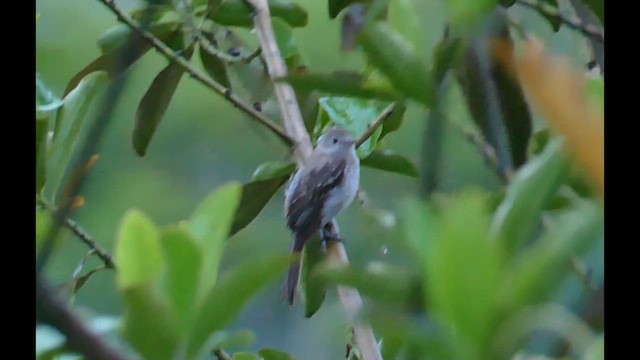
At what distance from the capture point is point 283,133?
67cm

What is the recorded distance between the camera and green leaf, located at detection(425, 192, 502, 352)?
0.31 meters

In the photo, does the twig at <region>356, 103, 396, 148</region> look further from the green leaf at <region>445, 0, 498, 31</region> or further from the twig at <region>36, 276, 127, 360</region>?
the twig at <region>36, 276, 127, 360</region>

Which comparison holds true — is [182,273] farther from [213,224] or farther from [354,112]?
[354,112]

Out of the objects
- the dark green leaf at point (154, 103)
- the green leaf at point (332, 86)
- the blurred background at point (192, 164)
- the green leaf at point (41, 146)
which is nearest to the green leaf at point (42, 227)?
the green leaf at point (41, 146)

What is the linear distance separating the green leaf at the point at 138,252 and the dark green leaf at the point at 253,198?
306mm

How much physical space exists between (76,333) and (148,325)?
36mm

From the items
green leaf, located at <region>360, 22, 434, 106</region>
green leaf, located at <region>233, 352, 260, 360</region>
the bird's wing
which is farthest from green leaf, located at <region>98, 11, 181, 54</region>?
the bird's wing

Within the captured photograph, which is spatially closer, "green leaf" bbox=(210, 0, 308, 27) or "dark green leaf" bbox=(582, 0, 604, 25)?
"dark green leaf" bbox=(582, 0, 604, 25)

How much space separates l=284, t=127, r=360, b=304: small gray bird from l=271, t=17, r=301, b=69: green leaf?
1.23 ft

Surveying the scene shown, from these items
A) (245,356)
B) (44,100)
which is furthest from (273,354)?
(44,100)

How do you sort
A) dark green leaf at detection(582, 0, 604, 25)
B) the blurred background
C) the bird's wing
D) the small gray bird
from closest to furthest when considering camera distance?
dark green leaf at detection(582, 0, 604, 25)
the blurred background
the small gray bird
the bird's wing

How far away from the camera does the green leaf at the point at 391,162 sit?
0.70m

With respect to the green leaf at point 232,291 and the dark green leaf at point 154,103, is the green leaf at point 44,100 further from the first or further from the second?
the green leaf at point 232,291
